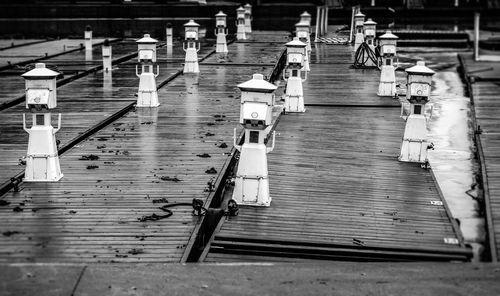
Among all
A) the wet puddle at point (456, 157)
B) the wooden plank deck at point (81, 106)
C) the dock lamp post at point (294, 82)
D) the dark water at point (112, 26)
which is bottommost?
the wet puddle at point (456, 157)

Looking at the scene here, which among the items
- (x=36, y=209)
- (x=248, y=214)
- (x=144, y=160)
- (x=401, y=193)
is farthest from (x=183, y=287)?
(x=144, y=160)

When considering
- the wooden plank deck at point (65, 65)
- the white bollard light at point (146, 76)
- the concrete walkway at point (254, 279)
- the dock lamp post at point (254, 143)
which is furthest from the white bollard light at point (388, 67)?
the concrete walkway at point (254, 279)

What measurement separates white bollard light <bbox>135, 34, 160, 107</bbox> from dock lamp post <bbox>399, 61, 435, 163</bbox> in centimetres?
700

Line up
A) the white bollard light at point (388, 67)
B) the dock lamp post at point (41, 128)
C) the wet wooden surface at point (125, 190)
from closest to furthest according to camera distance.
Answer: the wet wooden surface at point (125, 190) < the dock lamp post at point (41, 128) < the white bollard light at point (388, 67)

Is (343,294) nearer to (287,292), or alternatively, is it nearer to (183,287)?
(287,292)

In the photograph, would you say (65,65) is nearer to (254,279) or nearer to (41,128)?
(41,128)

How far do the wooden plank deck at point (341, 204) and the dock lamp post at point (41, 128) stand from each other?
3125 millimetres

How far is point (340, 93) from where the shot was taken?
67.3 feet

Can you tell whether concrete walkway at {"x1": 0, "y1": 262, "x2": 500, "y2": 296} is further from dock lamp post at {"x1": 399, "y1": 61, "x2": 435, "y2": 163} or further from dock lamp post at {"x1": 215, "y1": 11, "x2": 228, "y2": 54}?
dock lamp post at {"x1": 215, "y1": 11, "x2": 228, "y2": 54}

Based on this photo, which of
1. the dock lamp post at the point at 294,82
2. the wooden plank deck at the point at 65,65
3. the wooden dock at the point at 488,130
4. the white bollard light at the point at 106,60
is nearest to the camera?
the wooden dock at the point at 488,130

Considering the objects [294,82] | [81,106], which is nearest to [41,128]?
[81,106]

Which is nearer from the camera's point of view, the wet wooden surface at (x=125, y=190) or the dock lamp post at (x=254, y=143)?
the wet wooden surface at (x=125, y=190)

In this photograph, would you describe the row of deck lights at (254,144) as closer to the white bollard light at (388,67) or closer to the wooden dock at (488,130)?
the wooden dock at (488,130)

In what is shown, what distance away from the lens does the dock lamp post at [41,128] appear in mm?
10719
